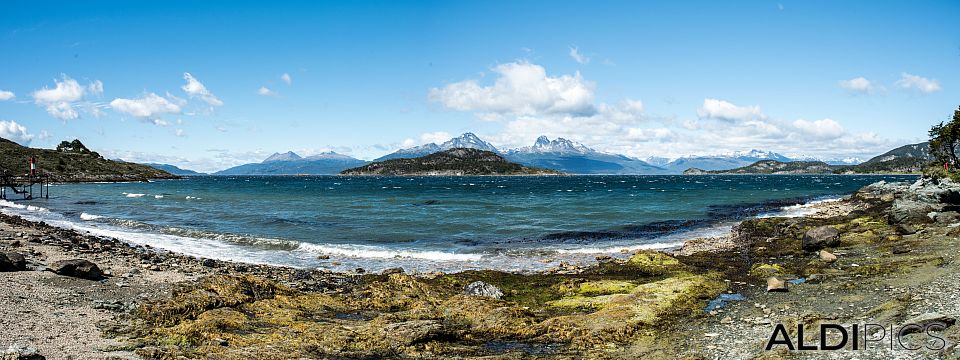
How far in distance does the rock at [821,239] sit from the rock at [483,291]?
18.7 meters

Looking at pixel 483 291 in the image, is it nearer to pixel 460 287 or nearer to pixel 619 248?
pixel 460 287

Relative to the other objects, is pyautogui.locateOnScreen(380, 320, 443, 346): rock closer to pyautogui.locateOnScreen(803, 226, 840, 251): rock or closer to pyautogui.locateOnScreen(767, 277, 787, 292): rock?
pyautogui.locateOnScreen(767, 277, 787, 292): rock

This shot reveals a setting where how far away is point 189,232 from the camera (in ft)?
132

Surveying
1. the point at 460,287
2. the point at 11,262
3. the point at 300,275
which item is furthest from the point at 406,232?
the point at 11,262

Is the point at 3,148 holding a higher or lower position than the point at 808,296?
higher

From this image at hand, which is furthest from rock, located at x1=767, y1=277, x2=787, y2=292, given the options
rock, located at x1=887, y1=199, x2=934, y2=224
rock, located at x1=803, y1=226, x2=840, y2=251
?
rock, located at x1=887, y1=199, x2=934, y2=224

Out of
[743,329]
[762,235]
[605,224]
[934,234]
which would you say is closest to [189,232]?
[605,224]

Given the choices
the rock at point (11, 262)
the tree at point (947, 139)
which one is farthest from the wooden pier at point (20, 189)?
the tree at point (947, 139)

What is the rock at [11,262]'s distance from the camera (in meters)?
18.8

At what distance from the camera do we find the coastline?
12289 millimetres

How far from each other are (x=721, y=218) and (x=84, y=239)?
174 ft

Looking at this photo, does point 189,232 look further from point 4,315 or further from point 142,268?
point 4,315

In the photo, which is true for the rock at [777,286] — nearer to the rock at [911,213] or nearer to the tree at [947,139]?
the rock at [911,213]

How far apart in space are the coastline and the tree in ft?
114
